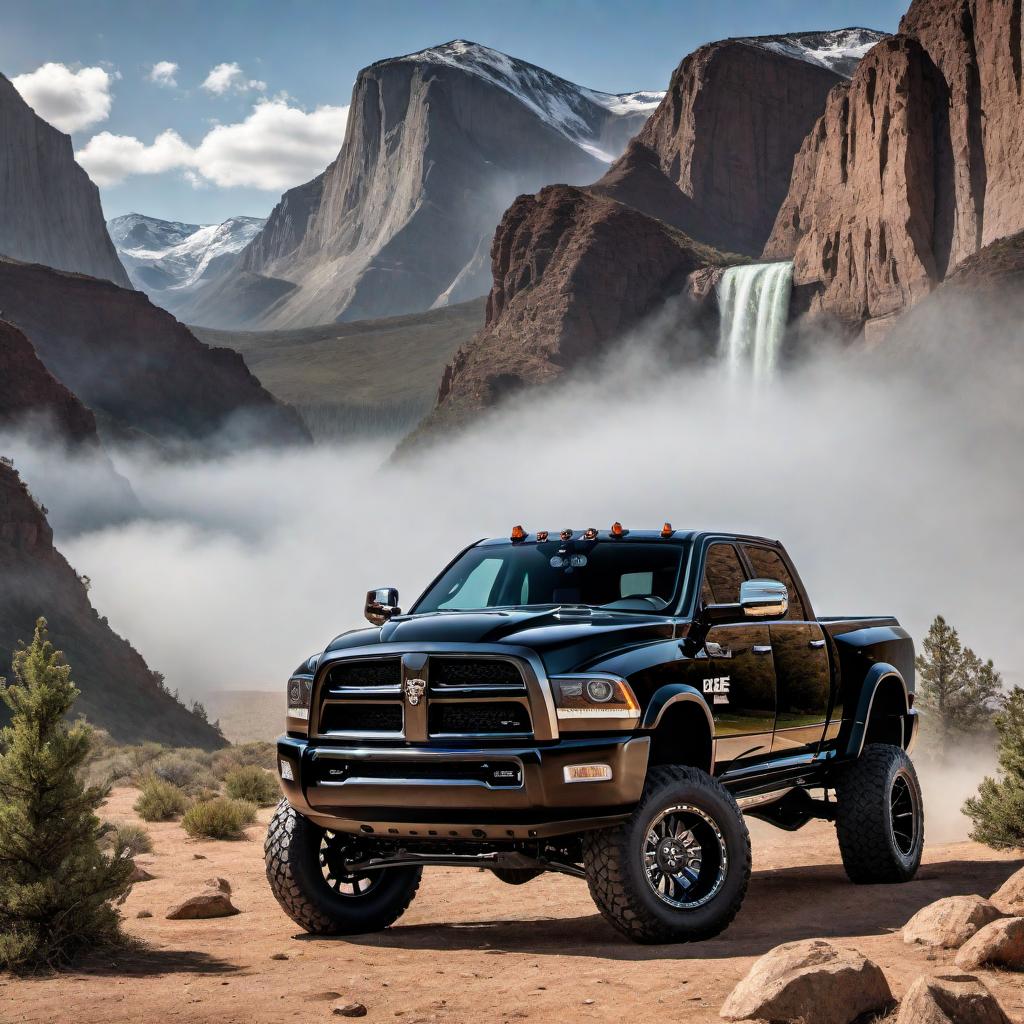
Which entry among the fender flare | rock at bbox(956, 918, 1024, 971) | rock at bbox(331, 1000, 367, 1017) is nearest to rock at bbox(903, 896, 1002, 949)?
rock at bbox(956, 918, 1024, 971)

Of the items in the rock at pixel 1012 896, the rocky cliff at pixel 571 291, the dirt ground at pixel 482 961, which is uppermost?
the rocky cliff at pixel 571 291

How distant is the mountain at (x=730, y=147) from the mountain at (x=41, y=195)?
3235 inches

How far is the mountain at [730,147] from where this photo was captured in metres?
165

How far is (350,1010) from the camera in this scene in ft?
19.5

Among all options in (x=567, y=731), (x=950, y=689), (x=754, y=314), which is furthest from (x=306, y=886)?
(x=754, y=314)

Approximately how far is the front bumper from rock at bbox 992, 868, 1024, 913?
9.00 ft

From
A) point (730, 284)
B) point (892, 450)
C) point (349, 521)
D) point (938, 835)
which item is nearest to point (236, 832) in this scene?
point (938, 835)

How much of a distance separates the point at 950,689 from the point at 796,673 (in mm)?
25104

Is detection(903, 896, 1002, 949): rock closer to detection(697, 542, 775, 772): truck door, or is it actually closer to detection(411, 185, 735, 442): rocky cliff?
detection(697, 542, 775, 772): truck door

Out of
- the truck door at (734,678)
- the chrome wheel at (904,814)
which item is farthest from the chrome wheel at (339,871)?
the chrome wheel at (904,814)

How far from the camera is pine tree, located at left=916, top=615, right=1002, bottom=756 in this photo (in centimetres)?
3147

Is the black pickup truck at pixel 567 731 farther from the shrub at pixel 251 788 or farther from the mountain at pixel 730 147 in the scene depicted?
the mountain at pixel 730 147

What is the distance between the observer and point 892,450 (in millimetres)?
117562

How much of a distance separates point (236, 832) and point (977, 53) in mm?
114719
